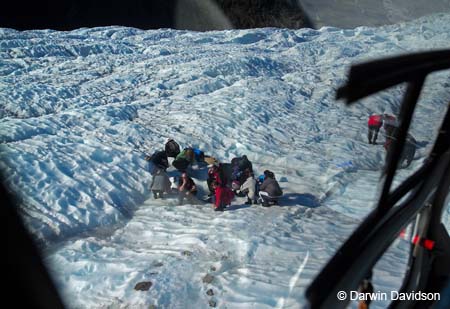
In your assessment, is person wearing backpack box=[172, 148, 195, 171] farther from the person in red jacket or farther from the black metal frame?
the black metal frame

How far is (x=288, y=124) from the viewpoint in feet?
30.1

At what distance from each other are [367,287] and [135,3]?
957 inches

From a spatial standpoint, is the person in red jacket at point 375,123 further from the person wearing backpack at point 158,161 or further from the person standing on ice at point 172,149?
the person standing on ice at point 172,149

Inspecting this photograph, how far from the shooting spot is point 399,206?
1321mm

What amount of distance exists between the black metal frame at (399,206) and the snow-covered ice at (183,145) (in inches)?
2.2

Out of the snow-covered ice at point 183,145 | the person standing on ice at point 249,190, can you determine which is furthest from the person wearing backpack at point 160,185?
the person standing on ice at point 249,190

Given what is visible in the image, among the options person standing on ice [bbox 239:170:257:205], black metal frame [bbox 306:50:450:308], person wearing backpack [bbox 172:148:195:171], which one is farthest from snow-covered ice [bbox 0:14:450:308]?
person wearing backpack [bbox 172:148:195:171]

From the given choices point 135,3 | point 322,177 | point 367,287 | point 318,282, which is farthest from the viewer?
point 135,3

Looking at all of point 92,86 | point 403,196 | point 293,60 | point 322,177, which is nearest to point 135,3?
point 293,60

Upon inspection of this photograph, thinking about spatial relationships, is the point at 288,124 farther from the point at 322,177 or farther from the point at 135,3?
the point at 135,3

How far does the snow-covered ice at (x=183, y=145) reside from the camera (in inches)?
131

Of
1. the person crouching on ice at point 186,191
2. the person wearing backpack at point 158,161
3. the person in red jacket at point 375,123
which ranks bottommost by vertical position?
the person crouching on ice at point 186,191

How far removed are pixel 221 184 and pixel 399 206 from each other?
14.6 ft

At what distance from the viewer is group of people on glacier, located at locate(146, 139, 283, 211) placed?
5.52 m
